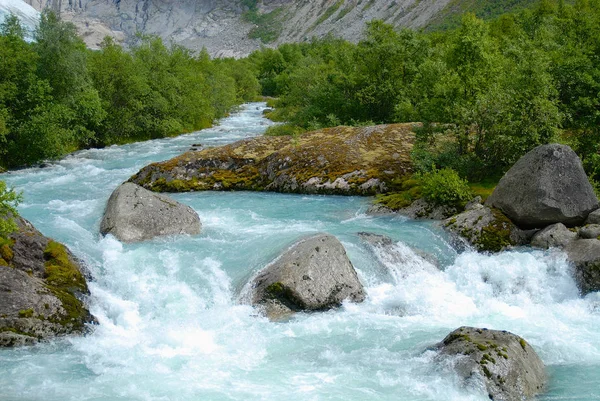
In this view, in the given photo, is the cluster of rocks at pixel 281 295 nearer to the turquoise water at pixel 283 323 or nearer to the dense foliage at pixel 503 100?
the turquoise water at pixel 283 323

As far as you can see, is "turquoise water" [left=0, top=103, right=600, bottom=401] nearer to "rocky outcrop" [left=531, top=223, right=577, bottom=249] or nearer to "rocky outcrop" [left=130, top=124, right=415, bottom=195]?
"rocky outcrop" [left=531, top=223, right=577, bottom=249]

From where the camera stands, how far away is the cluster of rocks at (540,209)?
1856cm

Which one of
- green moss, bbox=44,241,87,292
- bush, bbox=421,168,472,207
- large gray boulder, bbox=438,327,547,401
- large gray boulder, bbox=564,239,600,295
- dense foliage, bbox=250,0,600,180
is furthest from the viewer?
dense foliage, bbox=250,0,600,180

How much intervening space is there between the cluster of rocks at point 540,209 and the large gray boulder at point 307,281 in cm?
566

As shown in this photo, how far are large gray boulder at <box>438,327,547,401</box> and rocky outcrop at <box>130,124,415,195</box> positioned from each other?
14.0 metres

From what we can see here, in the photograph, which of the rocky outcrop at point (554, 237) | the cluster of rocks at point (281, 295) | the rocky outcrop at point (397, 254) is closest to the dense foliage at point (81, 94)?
the cluster of rocks at point (281, 295)

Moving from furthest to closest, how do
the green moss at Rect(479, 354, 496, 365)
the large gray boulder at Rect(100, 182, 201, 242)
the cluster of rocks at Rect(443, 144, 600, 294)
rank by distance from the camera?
the large gray boulder at Rect(100, 182, 201, 242), the cluster of rocks at Rect(443, 144, 600, 294), the green moss at Rect(479, 354, 496, 365)

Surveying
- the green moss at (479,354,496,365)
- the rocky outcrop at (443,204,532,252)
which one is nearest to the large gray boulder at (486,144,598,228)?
the rocky outcrop at (443,204,532,252)

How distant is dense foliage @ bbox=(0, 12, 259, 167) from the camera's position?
3459cm

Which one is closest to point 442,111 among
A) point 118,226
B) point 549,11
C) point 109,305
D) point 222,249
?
point 222,249

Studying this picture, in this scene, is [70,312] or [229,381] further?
[70,312]

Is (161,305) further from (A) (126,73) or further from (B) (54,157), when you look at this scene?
(A) (126,73)

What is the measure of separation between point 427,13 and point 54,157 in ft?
600

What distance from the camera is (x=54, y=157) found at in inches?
1430
